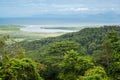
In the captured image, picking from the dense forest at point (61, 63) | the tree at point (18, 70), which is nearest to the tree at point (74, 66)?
the dense forest at point (61, 63)

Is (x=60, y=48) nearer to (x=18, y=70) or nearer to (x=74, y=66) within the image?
(x=74, y=66)

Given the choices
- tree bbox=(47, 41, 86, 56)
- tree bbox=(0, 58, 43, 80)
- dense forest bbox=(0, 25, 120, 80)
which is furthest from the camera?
tree bbox=(47, 41, 86, 56)

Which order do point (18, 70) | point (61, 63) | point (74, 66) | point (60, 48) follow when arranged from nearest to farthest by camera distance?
point (18, 70), point (74, 66), point (61, 63), point (60, 48)

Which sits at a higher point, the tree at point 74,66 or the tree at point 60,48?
the tree at point 60,48

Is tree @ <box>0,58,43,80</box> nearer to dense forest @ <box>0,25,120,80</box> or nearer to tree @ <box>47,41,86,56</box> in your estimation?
dense forest @ <box>0,25,120,80</box>

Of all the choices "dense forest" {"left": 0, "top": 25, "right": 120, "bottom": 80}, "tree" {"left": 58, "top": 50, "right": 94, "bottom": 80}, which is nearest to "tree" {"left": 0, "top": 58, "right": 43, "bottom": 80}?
"dense forest" {"left": 0, "top": 25, "right": 120, "bottom": 80}

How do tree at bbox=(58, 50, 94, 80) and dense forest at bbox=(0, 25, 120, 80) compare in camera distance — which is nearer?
dense forest at bbox=(0, 25, 120, 80)

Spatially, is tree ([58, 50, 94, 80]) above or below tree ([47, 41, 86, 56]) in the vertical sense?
below

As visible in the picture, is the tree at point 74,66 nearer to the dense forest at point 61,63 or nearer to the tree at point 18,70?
the dense forest at point 61,63

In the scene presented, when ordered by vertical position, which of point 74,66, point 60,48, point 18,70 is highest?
point 60,48

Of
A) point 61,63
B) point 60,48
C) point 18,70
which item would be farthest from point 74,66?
point 60,48

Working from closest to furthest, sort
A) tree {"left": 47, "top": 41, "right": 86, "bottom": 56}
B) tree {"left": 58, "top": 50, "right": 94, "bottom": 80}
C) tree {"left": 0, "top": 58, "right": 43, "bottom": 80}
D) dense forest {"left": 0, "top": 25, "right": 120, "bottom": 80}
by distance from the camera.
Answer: tree {"left": 0, "top": 58, "right": 43, "bottom": 80} < dense forest {"left": 0, "top": 25, "right": 120, "bottom": 80} < tree {"left": 58, "top": 50, "right": 94, "bottom": 80} < tree {"left": 47, "top": 41, "right": 86, "bottom": 56}

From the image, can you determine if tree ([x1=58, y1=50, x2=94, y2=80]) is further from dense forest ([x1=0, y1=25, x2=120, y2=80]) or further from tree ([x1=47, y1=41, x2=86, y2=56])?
tree ([x1=47, y1=41, x2=86, y2=56])

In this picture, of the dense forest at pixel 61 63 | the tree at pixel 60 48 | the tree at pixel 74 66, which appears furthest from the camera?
the tree at pixel 60 48
